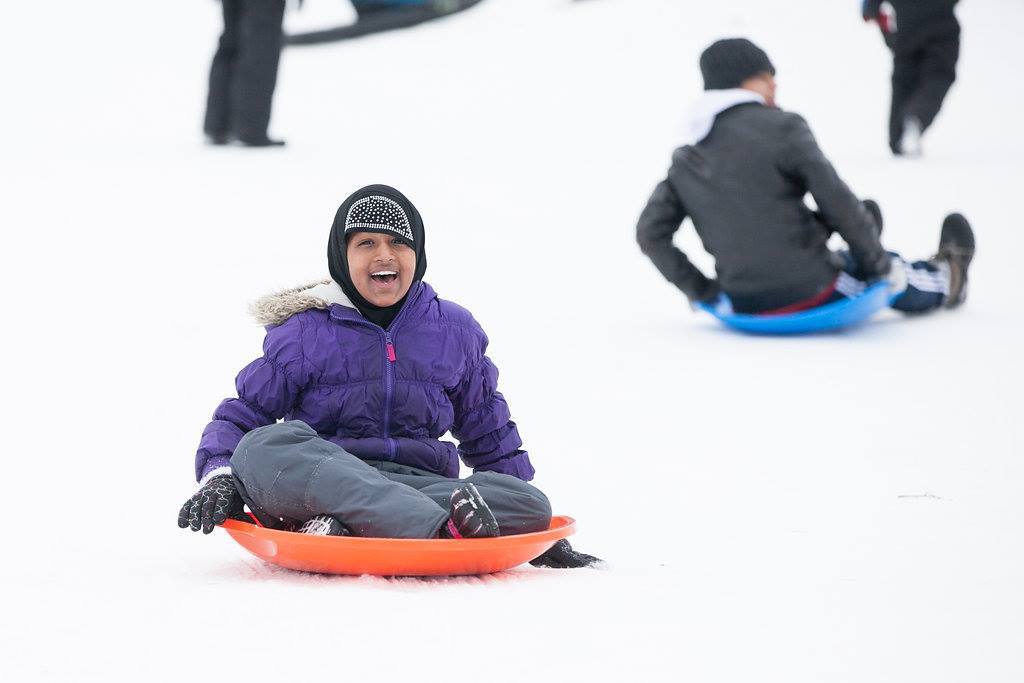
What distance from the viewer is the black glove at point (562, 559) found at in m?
2.64

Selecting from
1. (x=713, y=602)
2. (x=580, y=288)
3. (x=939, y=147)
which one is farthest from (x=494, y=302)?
(x=939, y=147)

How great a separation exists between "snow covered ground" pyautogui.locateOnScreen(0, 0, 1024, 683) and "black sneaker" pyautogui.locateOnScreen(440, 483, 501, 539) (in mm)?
85

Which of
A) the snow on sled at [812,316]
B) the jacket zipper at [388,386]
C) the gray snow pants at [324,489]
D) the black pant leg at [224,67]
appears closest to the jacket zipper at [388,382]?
the jacket zipper at [388,386]

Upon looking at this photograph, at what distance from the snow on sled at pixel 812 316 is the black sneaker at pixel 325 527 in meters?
2.86

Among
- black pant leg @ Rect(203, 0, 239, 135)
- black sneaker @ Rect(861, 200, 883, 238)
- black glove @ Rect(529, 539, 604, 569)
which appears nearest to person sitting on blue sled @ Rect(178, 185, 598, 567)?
black glove @ Rect(529, 539, 604, 569)

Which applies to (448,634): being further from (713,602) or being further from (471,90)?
(471,90)

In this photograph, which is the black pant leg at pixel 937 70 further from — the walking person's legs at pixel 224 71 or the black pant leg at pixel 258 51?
the walking person's legs at pixel 224 71

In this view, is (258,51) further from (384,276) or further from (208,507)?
(208,507)

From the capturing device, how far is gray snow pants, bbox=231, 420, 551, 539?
2.35 m

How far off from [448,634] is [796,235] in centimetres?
313

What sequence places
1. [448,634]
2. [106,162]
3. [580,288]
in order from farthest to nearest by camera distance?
[106,162] < [580,288] < [448,634]

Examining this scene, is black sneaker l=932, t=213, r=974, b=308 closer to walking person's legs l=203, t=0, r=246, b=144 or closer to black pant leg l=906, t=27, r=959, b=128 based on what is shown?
black pant leg l=906, t=27, r=959, b=128

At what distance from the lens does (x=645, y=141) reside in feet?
29.2

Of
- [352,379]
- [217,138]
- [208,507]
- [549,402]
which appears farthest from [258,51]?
[208,507]
